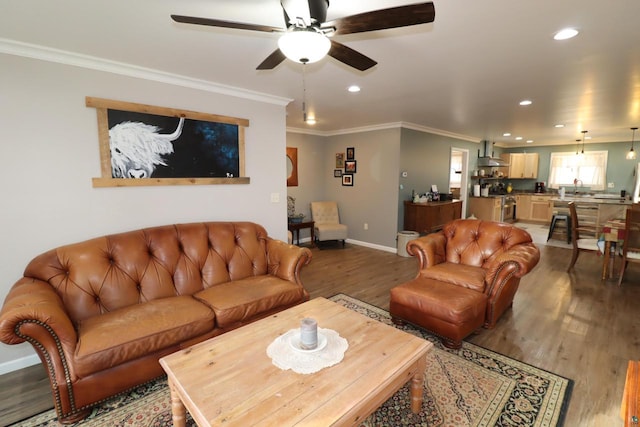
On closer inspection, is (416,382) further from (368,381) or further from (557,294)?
(557,294)

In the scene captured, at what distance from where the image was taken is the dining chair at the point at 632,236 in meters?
3.55

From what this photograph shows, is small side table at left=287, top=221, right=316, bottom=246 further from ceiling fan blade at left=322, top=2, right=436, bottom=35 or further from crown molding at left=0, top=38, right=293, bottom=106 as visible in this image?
ceiling fan blade at left=322, top=2, right=436, bottom=35

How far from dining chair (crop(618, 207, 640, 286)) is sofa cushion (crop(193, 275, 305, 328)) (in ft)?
13.3

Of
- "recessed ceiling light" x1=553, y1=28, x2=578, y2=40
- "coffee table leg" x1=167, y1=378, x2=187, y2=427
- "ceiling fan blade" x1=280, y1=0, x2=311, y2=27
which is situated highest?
"recessed ceiling light" x1=553, y1=28, x2=578, y2=40

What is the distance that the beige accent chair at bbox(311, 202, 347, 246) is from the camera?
5711 millimetres

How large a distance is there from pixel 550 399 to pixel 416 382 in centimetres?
95

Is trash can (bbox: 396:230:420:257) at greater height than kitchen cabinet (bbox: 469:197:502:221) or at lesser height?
lesser

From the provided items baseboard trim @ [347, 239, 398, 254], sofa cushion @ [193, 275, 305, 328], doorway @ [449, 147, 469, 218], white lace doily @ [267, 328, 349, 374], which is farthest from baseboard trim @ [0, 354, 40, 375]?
doorway @ [449, 147, 469, 218]

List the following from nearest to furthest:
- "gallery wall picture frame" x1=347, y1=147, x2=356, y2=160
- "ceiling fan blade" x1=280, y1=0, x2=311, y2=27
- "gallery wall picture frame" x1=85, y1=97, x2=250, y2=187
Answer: "ceiling fan blade" x1=280, y1=0, x2=311, y2=27
"gallery wall picture frame" x1=85, y1=97, x2=250, y2=187
"gallery wall picture frame" x1=347, y1=147, x2=356, y2=160

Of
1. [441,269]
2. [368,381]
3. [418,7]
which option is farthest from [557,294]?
[418,7]

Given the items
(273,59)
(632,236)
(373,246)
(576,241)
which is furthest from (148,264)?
(576,241)

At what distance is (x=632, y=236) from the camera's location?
3.62 m

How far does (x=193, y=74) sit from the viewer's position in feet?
9.10

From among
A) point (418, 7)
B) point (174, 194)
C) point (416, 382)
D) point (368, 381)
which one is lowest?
point (416, 382)
